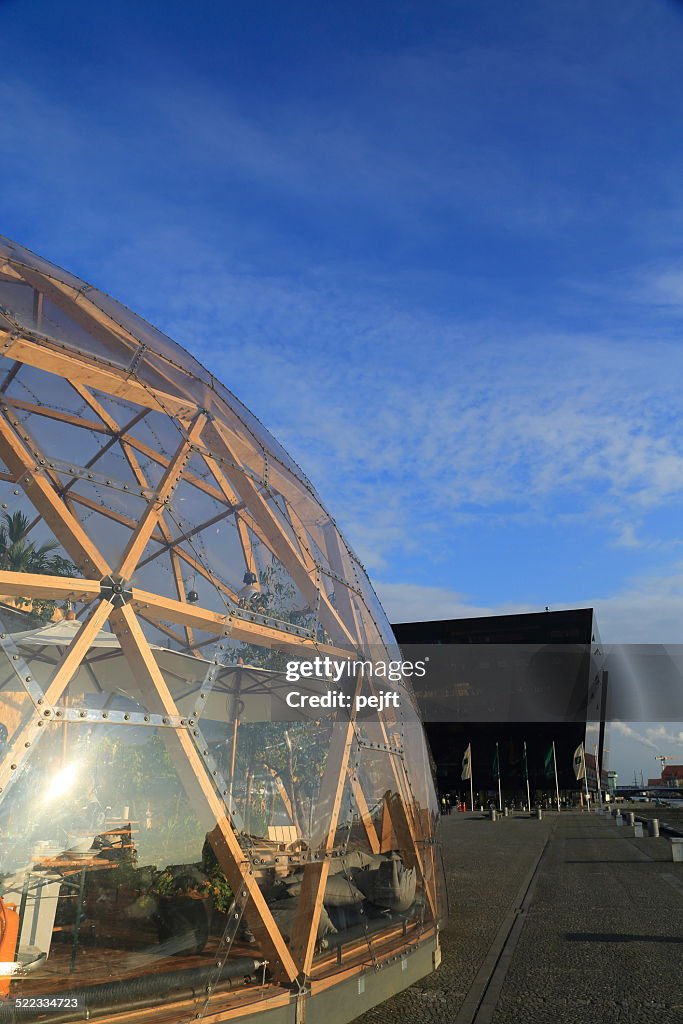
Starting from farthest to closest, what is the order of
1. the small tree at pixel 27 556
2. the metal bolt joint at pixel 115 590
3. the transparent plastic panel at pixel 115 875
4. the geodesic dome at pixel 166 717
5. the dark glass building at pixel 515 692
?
the dark glass building at pixel 515 692 → the metal bolt joint at pixel 115 590 → the small tree at pixel 27 556 → the geodesic dome at pixel 166 717 → the transparent plastic panel at pixel 115 875

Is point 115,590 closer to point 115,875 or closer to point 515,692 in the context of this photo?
point 115,875

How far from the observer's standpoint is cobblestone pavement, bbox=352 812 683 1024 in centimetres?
762

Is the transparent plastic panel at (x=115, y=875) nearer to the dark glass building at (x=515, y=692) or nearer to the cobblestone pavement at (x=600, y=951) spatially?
the cobblestone pavement at (x=600, y=951)

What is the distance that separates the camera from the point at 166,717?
219 inches

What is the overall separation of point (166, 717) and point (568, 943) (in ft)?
27.8

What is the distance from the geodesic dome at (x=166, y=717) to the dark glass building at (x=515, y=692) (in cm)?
7276

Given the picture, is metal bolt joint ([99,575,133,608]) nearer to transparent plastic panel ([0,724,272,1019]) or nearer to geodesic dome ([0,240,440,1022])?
geodesic dome ([0,240,440,1022])

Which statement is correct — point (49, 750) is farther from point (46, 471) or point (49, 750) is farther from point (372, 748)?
point (372, 748)

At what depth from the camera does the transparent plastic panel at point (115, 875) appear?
190 inches

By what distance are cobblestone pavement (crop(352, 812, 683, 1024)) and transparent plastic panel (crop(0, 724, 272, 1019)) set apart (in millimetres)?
2625

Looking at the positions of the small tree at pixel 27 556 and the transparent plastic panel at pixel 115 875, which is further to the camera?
the small tree at pixel 27 556
